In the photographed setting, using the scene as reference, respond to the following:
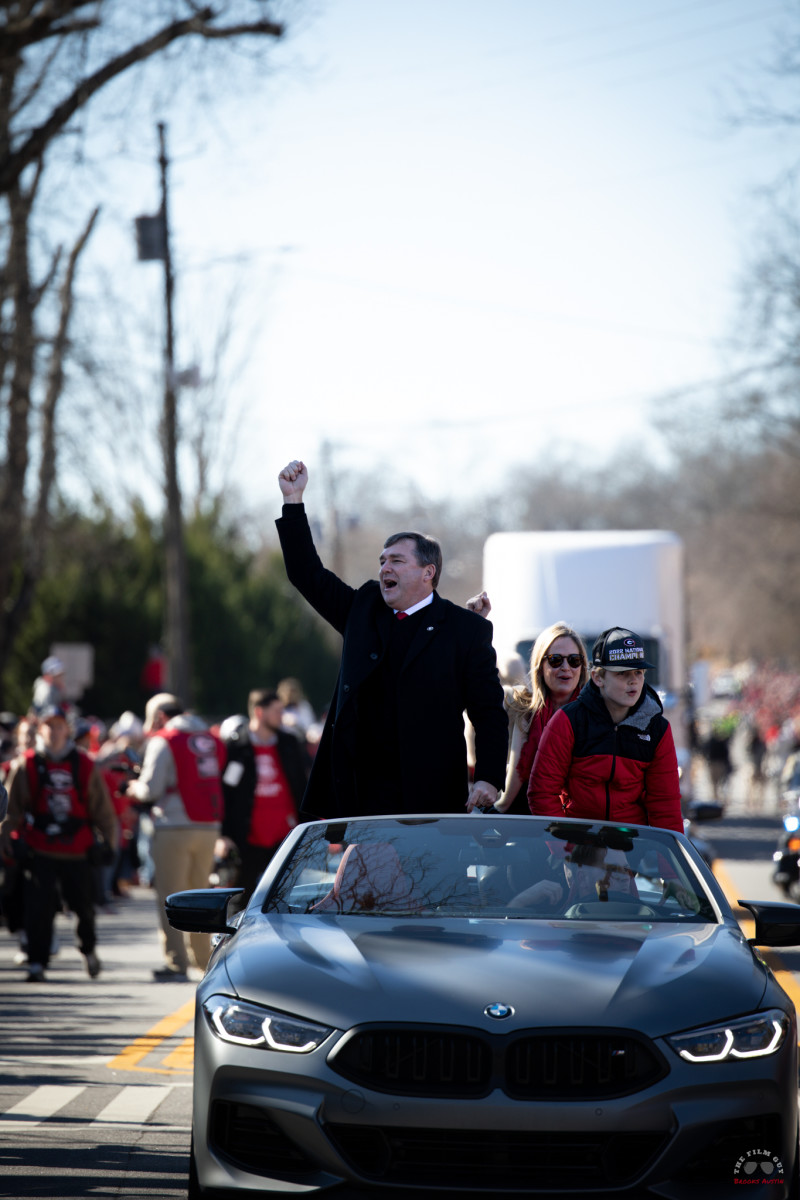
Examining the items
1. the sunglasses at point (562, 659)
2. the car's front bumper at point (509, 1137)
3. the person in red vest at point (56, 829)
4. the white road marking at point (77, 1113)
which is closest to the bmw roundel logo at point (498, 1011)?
the car's front bumper at point (509, 1137)

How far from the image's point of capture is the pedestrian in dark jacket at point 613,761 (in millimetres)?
6367

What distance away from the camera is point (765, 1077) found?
14.3ft

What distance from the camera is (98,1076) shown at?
312 inches

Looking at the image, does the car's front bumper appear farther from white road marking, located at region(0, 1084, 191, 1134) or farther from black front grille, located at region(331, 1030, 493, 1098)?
white road marking, located at region(0, 1084, 191, 1134)

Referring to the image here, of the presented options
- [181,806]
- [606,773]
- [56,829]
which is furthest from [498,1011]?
[56,829]

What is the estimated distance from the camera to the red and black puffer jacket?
6375 millimetres

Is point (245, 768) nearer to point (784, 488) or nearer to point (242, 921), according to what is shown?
point (242, 921)

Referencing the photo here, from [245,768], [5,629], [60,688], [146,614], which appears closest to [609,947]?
[245,768]

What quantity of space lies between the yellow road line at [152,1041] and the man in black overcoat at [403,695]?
2.28 metres

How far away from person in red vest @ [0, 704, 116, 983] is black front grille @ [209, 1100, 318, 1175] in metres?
7.49

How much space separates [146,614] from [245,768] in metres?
25.2

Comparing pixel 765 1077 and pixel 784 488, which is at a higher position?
pixel 784 488

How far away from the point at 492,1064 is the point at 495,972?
318 millimetres

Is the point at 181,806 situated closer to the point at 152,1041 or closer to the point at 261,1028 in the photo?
the point at 152,1041
